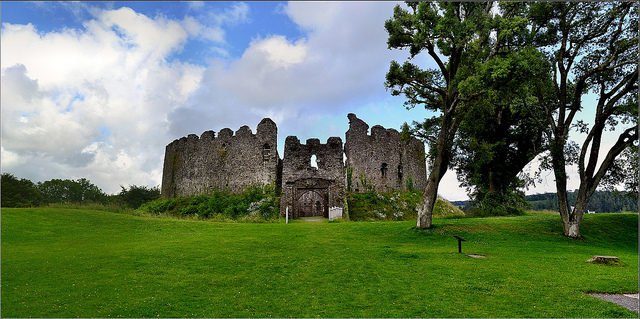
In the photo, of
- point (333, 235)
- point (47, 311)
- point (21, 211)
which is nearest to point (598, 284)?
point (333, 235)

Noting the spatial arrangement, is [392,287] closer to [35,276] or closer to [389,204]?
[35,276]

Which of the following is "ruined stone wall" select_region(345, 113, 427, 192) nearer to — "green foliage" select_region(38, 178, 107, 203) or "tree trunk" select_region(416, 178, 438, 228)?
"tree trunk" select_region(416, 178, 438, 228)

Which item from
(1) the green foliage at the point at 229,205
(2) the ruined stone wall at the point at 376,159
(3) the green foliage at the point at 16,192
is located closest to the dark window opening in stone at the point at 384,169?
(2) the ruined stone wall at the point at 376,159

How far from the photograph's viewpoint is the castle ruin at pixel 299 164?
1671 inches

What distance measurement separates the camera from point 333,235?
79.0 feet

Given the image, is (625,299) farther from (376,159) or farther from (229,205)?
(376,159)

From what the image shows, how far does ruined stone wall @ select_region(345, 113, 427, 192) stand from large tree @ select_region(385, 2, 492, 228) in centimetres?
1810

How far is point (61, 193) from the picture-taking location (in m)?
90.9

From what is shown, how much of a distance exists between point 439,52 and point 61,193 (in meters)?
86.0

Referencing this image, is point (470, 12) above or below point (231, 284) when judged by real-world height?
above

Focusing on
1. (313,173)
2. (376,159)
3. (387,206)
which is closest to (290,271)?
(313,173)

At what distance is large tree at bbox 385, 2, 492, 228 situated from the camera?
2498 cm

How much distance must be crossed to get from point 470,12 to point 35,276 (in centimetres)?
2350

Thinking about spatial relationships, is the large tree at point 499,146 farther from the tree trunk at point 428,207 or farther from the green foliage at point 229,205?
the green foliage at point 229,205
